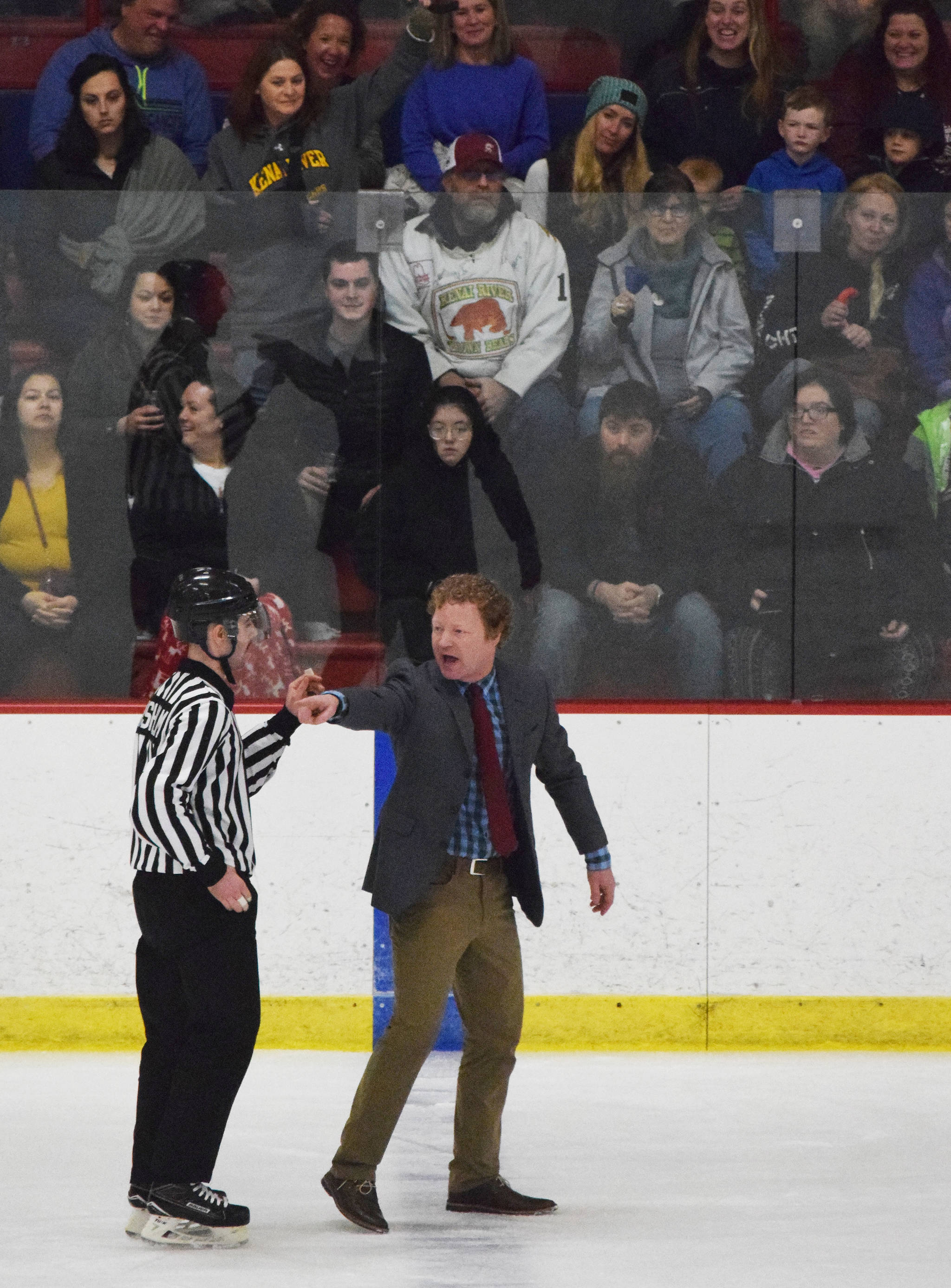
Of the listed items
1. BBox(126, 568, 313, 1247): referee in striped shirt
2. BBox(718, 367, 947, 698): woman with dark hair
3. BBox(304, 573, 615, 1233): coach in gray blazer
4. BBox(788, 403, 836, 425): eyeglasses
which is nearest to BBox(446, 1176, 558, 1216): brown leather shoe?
BBox(304, 573, 615, 1233): coach in gray blazer

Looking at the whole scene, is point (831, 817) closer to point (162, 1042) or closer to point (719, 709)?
point (719, 709)

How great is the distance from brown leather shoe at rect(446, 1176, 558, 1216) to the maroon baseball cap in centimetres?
346

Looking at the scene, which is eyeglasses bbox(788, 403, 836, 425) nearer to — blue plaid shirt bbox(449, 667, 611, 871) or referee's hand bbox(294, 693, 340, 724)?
blue plaid shirt bbox(449, 667, 611, 871)

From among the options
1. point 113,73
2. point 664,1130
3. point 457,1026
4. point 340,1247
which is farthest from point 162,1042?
point 113,73

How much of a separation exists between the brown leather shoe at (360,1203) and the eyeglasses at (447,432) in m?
2.55

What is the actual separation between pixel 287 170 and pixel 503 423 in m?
1.05

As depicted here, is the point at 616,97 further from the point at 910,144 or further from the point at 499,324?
the point at 499,324

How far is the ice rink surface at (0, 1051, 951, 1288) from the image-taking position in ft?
10.6

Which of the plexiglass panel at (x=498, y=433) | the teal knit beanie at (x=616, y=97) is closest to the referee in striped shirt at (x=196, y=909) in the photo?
the plexiglass panel at (x=498, y=433)

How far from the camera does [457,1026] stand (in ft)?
17.1

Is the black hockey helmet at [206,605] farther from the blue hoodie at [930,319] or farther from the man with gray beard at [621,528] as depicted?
the blue hoodie at [930,319]

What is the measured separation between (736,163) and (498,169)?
2.70 ft

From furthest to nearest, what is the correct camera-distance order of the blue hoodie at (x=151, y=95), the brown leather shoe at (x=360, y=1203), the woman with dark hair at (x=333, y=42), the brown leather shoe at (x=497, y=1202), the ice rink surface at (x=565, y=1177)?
the woman with dark hair at (x=333, y=42)
the blue hoodie at (x=151, y=95)
the brown leather shoe at (x=497, y=1202)
the brown leather shoe at (x=360, y=1203)
the ice rink surface at (x=565, y=1177)

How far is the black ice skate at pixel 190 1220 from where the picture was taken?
336cm
